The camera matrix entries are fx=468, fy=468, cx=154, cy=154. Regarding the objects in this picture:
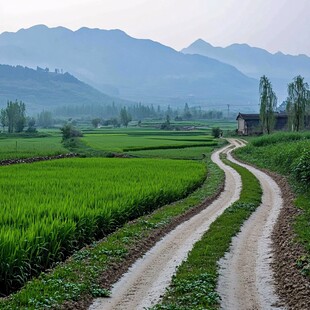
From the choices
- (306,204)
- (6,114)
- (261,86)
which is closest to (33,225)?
(306,204)

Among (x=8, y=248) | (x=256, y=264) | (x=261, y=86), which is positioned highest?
(x=261, y=86)

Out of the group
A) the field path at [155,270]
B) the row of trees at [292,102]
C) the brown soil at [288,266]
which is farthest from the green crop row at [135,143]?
the brown soil at [288,266]

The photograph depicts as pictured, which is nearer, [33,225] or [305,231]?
[33,225]

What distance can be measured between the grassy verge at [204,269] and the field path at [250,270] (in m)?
0.24

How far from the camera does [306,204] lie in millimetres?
21078

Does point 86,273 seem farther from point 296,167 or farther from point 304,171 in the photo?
point 296,167

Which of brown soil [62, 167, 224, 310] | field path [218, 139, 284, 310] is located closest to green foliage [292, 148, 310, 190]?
field path [218, 139, 284, 310]

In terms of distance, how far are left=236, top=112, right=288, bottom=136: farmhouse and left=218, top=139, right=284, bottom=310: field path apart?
8721 cm

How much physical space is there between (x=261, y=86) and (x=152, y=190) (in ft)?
213

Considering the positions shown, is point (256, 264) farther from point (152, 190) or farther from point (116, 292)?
point (152, 190)

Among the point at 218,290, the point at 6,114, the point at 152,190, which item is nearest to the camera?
the point at 218,290

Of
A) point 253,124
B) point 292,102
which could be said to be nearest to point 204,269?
point 292,102

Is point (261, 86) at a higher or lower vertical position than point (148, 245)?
higher

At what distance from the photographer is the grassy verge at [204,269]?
973 centimetres
